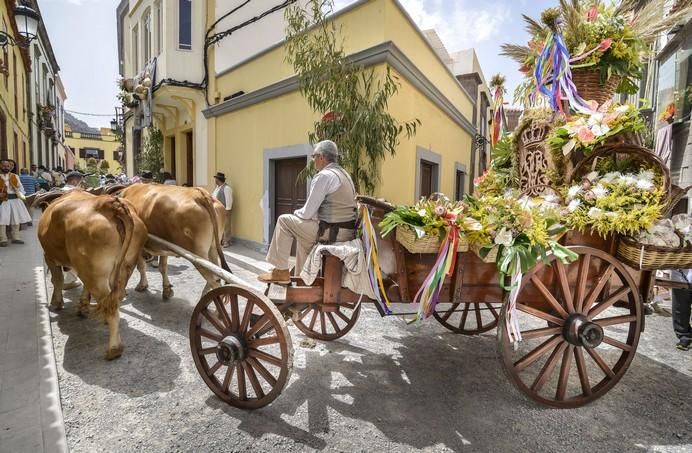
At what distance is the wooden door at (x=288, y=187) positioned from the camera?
7684 mm

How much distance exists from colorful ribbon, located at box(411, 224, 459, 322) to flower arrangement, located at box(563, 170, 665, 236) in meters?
0.85

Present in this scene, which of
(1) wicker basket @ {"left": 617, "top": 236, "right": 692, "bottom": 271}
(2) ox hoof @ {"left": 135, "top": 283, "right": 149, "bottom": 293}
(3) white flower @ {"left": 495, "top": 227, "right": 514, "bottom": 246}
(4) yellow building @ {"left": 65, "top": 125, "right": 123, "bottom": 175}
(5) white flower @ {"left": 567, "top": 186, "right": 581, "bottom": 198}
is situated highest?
(4) yellow building @ {"left": 65, "top": 125, "right": 123, "bottom": 175}

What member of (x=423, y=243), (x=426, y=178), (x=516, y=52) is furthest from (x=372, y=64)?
(x=423, y=243)

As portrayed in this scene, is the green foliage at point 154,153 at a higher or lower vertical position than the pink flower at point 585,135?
higher

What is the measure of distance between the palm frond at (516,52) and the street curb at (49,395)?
4.95 metres

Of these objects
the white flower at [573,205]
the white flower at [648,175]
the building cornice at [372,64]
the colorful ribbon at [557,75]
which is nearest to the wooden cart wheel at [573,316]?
the white flower at [573,205]

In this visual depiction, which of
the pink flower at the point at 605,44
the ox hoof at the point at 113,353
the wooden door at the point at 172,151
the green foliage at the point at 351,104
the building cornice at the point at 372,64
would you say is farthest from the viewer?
the wooden door at the point at 172,151

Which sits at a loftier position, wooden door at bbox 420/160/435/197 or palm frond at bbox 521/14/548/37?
palm frond at bbox 521/14/548/37

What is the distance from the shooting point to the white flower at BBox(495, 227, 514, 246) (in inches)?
97.3

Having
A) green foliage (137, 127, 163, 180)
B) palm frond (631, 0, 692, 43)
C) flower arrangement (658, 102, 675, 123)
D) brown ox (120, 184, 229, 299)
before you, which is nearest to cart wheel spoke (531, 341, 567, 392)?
palm frond (631, 0, 692, 43)

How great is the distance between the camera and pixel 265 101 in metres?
8.20

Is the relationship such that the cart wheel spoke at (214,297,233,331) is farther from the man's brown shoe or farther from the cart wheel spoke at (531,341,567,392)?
the cart wheel spoke at (531,341,567,392)

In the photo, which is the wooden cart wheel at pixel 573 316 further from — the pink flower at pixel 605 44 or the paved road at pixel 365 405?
the pink flower at pixel 605 44

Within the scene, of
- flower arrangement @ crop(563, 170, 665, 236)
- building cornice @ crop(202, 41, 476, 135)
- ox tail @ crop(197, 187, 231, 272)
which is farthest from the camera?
building cornice @ crop(202, 41, 476, 135)
